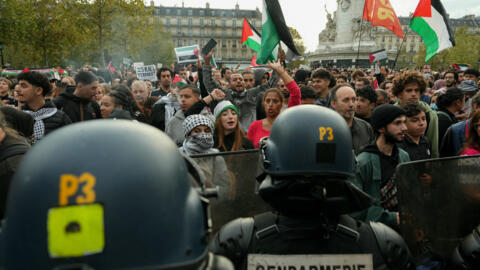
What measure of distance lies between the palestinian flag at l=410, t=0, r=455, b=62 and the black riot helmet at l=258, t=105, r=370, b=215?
7.64 meters

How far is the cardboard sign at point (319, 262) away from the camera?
1641 mm

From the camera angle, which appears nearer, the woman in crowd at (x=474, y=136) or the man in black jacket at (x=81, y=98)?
the woman in crowd at (x=474, y=136)

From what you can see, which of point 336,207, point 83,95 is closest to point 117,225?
point 336,207

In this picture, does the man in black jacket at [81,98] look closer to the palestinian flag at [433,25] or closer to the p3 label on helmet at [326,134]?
the p3 label on helmet at [326,134]

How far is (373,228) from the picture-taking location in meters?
1.77

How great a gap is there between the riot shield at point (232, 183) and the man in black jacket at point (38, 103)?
2.53 meters

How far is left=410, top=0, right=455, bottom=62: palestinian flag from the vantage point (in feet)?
27.5

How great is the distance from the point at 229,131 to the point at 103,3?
89.1 feet

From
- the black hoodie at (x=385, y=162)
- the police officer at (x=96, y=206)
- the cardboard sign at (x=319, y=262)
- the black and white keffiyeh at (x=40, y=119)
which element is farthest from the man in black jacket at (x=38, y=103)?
the police officer at (x=96, y=206)

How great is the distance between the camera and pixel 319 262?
164 cm

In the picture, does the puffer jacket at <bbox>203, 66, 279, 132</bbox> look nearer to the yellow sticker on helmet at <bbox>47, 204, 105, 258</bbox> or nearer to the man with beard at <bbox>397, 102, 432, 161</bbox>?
the man with beard at <bbox>397, 102, 432, 161</bbox>

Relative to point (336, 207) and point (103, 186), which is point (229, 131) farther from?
point (103, 186)

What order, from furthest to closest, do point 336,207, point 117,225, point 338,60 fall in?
point 338,60
point 336,207
point 117,225

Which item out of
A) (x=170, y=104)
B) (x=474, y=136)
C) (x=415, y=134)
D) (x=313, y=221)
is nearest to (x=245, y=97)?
(x=170, y=104)
